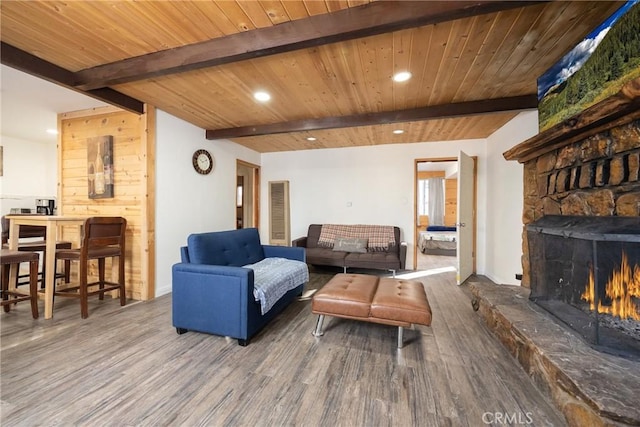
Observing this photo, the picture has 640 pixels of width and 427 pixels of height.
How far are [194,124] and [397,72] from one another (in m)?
2.95

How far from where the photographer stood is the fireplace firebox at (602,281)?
4.56 ft

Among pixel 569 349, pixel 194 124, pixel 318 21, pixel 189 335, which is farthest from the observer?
pixel 194 124

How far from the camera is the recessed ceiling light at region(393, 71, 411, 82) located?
2.31 m

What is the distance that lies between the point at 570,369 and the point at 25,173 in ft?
25.1

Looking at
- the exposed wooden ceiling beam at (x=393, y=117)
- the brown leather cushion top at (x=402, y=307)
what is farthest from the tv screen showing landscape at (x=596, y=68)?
the brown leather cushion top at (x=402, y=307)

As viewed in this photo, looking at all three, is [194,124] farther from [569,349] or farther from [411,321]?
[569,349]

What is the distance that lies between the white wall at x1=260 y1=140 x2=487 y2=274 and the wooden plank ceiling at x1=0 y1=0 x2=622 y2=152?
1.66 metres

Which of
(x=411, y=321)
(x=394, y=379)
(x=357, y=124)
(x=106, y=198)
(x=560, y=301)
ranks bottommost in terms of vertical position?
(x=394, y=379)

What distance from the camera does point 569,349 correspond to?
1.42 m

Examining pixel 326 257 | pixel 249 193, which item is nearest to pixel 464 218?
pixel 326 257

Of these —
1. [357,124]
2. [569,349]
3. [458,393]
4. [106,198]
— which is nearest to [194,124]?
[106,198]

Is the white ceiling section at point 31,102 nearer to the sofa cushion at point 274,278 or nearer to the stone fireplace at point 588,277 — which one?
the sofa cushion at point 274,278

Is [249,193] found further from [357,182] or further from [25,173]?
[25,173]

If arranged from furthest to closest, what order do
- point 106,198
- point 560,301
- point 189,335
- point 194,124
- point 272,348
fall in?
point 194,124 < point 106,198 < point 189,335 < point 272,348 < point 560,301
